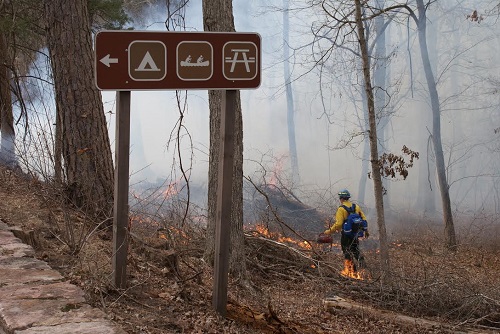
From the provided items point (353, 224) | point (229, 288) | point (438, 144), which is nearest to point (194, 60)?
point (229, 288)

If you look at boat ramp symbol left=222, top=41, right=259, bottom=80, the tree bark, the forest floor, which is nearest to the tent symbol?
boat ramp symbol left=222, top=41, right=259, bottom=80

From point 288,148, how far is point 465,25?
12133 millimetres

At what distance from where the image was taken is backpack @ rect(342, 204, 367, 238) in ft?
34.9

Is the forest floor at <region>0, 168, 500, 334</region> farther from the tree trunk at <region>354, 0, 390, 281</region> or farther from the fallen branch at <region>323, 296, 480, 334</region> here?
the tree trunk at <region>354, 0, 390, 281</region>

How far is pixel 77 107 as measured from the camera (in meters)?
7.62

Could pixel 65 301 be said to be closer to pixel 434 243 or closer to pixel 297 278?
pixel 297 278

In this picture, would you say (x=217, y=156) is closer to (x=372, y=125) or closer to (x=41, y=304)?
(x=41, y=304)

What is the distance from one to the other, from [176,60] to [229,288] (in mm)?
3491

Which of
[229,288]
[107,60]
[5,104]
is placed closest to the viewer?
[107,60]

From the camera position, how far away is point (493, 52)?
25.7 m

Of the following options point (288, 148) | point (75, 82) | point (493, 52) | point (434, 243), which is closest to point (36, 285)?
point (75, 82)

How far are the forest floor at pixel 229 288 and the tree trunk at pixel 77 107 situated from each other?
1.36ft

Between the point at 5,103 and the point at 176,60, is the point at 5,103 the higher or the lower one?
the higher one

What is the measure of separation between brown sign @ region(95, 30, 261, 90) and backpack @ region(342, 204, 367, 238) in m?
6.87
